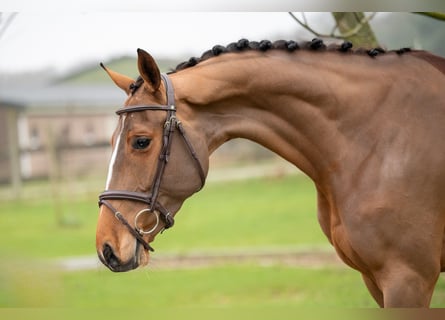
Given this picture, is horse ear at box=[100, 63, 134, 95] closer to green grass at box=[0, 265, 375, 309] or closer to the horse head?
the horse head

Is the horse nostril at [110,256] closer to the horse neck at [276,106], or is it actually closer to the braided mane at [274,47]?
the horse neck at [276,106]

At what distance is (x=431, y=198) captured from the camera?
11.3 feet

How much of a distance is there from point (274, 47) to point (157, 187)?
1.02m

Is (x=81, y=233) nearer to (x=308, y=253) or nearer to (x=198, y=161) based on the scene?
(x=308, y=253)

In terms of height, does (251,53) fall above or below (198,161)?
above

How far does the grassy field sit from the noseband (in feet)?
10.5

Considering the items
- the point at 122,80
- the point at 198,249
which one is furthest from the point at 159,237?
the point at 122,80

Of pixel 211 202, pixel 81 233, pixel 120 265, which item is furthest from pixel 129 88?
pixel 211 202

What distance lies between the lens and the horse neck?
11.7 feet

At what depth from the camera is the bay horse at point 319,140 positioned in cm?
336

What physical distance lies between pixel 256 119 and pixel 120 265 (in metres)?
1.04

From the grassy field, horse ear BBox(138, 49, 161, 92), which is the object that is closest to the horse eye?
horse ear BBox(138, 49, 161, 92)

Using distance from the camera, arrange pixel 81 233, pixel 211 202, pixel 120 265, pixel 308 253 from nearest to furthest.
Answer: pixel 120 265 < pixel 308 253 < pixel 81 233 < pixel 211 202

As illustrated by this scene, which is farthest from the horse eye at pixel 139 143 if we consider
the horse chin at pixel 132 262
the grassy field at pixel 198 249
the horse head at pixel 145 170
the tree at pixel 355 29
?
the grassy field at pixel 198 249
